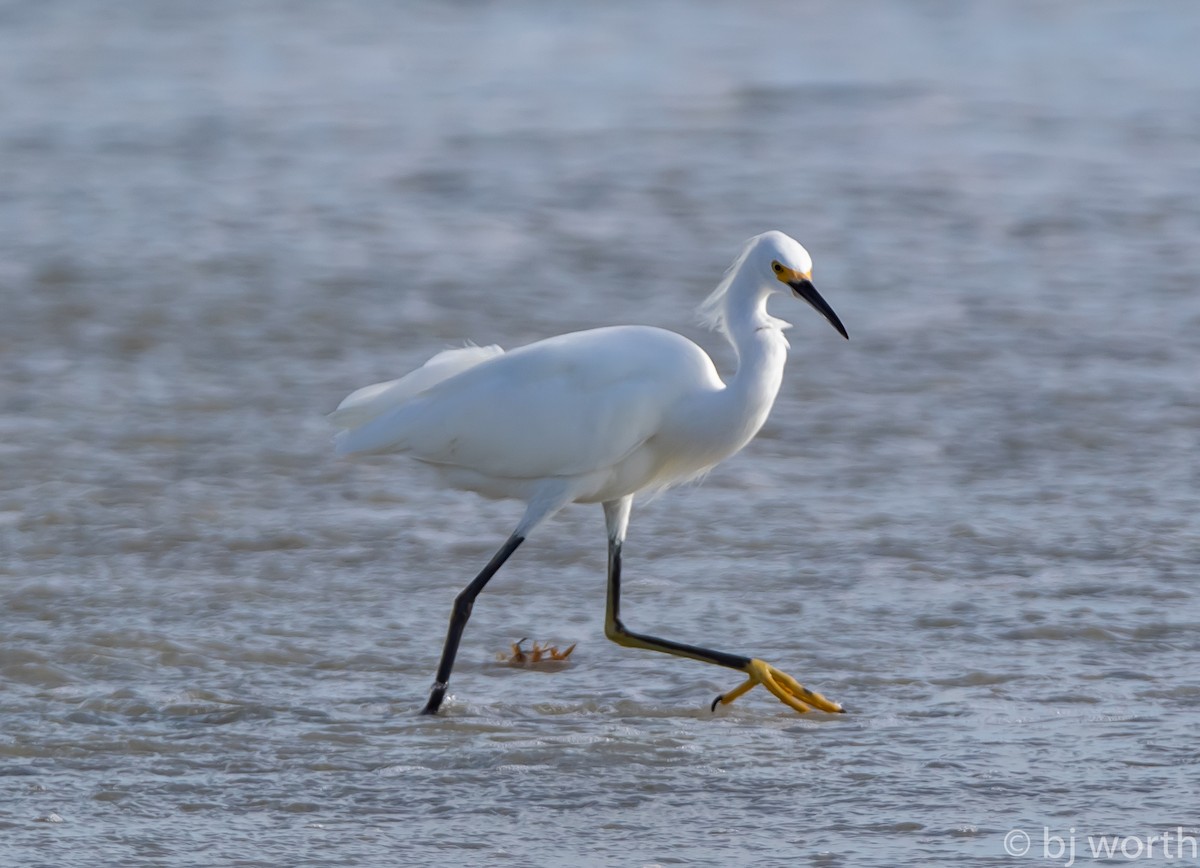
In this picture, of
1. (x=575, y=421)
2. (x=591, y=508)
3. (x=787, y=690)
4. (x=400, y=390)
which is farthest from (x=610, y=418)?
(x=591, y=508)

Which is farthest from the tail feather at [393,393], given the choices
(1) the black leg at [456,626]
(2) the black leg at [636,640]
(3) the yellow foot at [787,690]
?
(3) the yellow foot at [787,690]

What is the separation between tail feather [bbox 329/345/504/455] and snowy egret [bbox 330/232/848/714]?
62 millimetres

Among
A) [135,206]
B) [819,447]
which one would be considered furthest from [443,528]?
[135,206]

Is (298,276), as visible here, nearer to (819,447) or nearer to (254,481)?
(254,481)

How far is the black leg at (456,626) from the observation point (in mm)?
4750

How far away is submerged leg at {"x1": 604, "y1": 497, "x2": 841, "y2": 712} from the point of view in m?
4.73

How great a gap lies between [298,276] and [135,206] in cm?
183

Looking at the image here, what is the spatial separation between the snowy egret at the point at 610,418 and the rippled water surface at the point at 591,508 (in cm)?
36

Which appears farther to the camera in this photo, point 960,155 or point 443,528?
point 960,155

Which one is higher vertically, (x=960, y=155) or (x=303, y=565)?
(x=960, y=155)

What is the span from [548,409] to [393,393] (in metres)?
0.56

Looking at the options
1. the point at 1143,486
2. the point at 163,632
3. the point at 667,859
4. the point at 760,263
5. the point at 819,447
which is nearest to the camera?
the point at 667,859

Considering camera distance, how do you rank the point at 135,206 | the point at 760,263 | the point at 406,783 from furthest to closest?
the point at 135,206, the point at 760,263, the point at 406,783

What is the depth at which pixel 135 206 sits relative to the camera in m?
10.8
